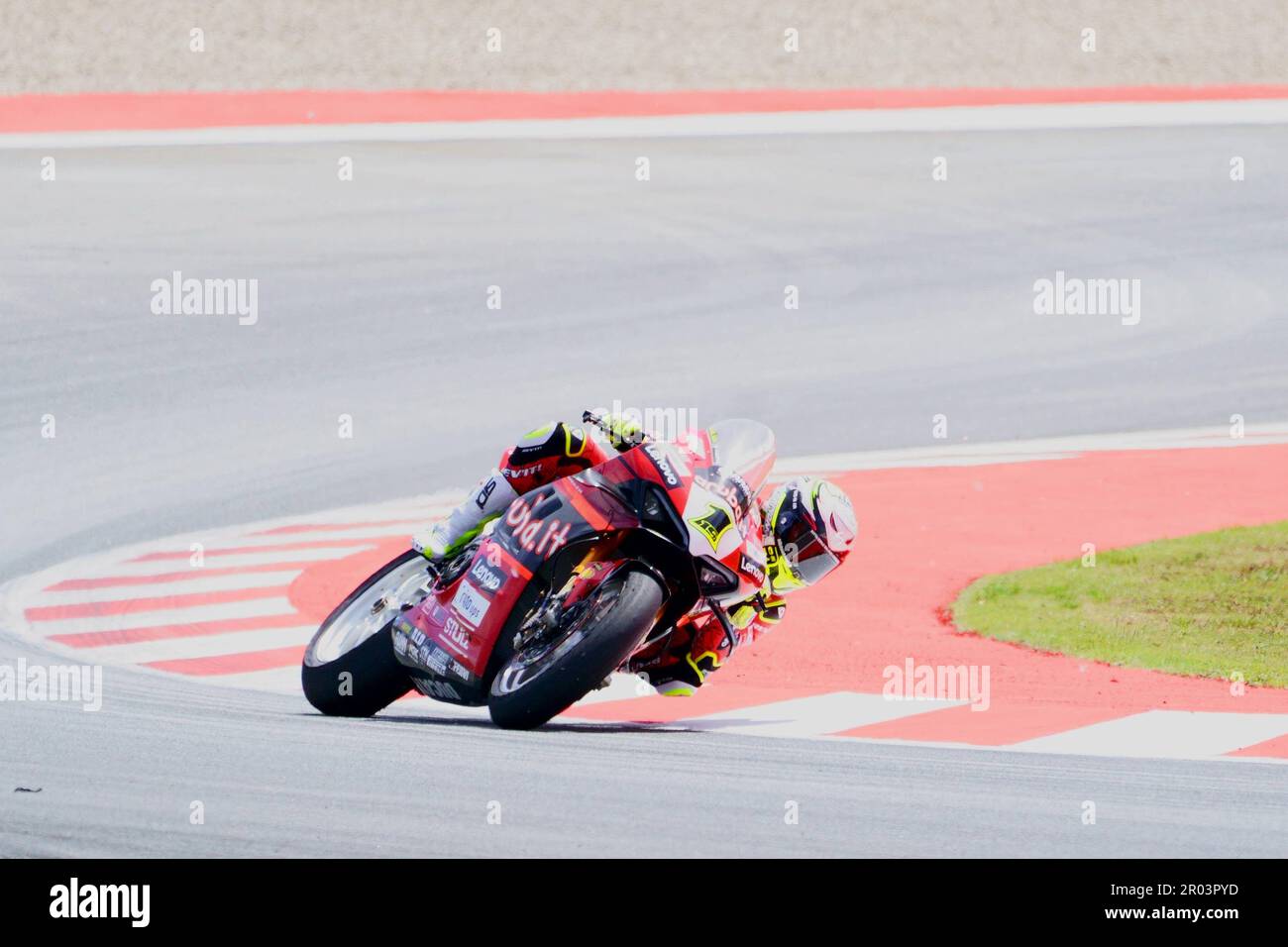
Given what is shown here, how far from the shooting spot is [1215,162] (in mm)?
24234

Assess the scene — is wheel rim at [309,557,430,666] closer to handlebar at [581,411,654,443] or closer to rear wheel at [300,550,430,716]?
rear wheel at [300,550,430,716]

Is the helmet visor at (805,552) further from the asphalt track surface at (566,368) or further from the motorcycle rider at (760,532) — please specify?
the asphalt track surface at (566,368)

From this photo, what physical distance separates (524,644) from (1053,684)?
11.4 ft

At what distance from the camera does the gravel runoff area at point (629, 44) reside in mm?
28656

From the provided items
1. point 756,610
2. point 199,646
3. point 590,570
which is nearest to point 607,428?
point 590,570

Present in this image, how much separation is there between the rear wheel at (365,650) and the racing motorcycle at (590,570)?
0.95ft

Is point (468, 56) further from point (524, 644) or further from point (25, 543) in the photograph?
point (524, 644)

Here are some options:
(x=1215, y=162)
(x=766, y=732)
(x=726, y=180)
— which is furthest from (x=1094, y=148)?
(x=766, y=732)

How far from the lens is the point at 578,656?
654 centimetres

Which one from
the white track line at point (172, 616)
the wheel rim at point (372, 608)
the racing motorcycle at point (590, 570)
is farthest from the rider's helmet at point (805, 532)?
the white track line at point (172, 616)

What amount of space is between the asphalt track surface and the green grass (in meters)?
3.33

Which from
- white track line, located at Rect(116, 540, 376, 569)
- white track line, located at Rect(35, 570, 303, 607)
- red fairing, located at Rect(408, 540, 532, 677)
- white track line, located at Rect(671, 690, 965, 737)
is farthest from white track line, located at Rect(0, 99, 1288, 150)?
red fairing, located at Rect(408, 540, 532, 677)

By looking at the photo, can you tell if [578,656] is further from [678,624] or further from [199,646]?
[199,646]

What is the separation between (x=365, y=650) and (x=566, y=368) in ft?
Result: 31.9
